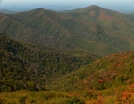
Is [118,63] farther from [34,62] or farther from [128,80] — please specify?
[34,62]

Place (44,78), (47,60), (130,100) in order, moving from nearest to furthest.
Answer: (130,100) < (44,78) < (47,60)

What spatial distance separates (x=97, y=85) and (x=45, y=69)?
96.0 metres

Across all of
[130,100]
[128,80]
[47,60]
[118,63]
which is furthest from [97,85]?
[47,60]

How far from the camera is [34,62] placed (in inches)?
7544

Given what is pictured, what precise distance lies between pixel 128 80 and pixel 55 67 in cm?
10746

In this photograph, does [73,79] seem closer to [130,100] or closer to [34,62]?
[34,62]

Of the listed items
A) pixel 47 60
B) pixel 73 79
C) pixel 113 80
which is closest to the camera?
pixel 113 80

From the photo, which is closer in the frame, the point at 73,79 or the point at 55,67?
the point at 73,79

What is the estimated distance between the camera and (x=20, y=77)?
132m

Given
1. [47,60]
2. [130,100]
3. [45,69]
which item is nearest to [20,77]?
[45,69]

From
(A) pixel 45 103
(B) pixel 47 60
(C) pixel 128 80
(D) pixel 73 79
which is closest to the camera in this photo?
(A) pixel 45 103

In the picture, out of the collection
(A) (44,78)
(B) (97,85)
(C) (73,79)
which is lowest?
(A) (44,78)

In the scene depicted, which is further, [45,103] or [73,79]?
[73,79]

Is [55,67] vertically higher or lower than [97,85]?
lower
